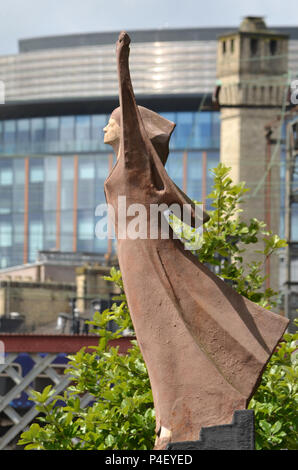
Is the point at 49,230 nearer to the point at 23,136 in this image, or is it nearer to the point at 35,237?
the point at 35,237

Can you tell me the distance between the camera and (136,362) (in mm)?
7984

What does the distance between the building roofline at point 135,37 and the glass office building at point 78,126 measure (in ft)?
0.36

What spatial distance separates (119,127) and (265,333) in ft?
6.56

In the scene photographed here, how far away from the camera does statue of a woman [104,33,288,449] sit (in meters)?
6.25

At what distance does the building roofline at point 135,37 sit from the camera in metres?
59.3

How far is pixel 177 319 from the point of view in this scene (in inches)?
252

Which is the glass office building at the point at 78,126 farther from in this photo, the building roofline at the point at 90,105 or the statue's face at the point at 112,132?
the statue's face at the point at 112,132

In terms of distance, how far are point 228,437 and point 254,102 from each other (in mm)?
37689

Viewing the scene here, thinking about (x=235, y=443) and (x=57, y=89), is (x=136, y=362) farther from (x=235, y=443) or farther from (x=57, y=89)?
(x=57, y=89)

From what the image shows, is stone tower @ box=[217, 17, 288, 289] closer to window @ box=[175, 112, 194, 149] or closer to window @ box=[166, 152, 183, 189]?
window @ box=[175, 112, 194, 149]

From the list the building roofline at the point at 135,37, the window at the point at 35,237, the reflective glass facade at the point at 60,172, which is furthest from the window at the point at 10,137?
the building roofline at the point at 135,37

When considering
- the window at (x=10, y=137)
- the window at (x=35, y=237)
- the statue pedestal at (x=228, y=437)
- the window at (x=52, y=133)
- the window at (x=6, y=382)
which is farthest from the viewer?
the window at (x=10, y=137)

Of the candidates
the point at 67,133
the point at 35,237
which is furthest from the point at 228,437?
the point at 67,133
